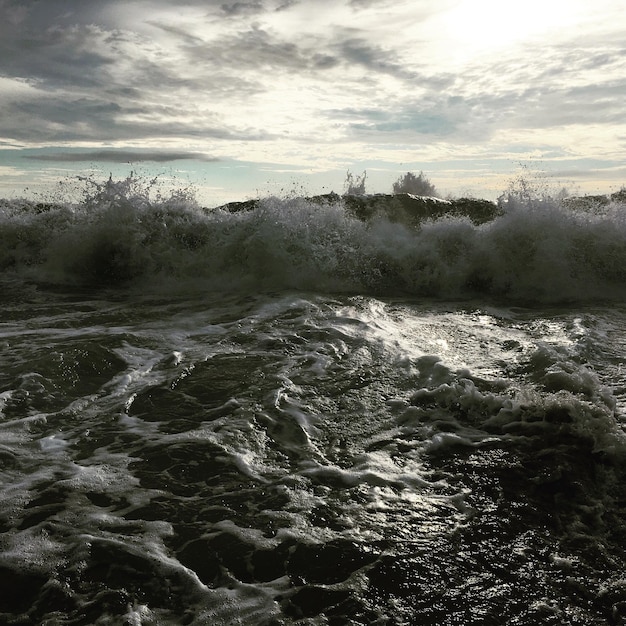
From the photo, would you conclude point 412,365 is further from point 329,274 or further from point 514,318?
point 329,274

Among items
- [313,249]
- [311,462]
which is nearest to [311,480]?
[311,462]

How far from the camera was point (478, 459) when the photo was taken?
3174 mm

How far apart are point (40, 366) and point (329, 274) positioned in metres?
5.03

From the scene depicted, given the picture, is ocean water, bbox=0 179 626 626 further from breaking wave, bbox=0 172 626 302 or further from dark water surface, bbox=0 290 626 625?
breaking wave, bbox=0 172 626 302

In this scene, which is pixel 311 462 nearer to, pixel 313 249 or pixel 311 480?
pixel 311 480

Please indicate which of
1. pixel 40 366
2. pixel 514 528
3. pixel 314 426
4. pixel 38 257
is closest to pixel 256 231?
pixel 38 257

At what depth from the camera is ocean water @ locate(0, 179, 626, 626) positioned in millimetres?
2113

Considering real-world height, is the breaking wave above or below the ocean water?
above

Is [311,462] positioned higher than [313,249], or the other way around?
[313,249]

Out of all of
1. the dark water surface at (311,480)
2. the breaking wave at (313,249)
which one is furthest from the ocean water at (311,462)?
the breaking wave at (313,249)

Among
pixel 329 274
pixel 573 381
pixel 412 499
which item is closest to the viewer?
pixel 412 499

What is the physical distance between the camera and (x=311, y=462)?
122 inches

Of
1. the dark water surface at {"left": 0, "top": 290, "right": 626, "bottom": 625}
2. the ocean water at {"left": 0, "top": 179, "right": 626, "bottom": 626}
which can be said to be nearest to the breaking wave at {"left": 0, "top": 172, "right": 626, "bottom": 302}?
the ocean water at {"left": 0, "top": 179, "right": 626, "bottom": 626}

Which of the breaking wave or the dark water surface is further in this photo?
the breaking wave
